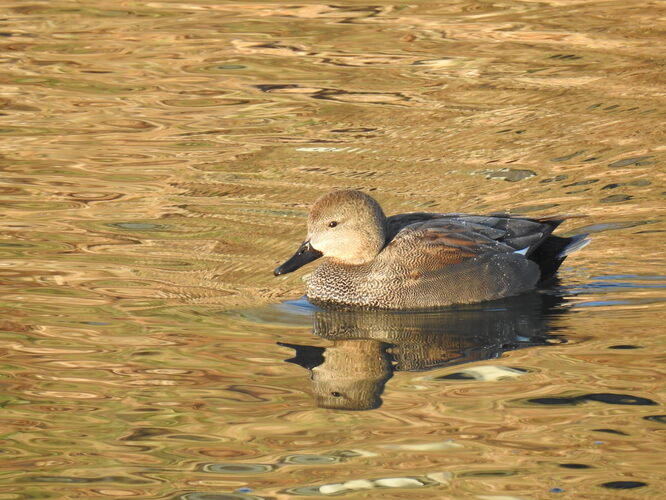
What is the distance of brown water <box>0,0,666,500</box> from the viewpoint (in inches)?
237

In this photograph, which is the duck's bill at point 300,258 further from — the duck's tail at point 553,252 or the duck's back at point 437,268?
the duck's tail at point 553,252

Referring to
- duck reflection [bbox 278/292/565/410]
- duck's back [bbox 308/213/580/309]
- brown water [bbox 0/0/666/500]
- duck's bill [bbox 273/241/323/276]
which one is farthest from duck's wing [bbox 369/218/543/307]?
duck's bill [bbox 273/241/323/276]

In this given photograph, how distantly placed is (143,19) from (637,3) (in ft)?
21.1

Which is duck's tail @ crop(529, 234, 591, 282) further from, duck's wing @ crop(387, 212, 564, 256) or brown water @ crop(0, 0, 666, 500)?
brown water @ crop(0, 0, 666, 500)

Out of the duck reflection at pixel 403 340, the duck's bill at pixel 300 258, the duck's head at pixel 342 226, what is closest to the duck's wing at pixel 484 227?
the duck's head at pixel 342 226

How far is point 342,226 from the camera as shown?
8945 mm

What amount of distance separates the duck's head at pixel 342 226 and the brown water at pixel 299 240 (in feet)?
1.60

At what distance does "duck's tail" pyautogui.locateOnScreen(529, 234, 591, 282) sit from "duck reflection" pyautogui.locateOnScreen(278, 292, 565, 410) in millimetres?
335

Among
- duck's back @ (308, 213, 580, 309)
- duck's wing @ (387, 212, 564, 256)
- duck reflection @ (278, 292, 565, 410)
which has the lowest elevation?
duck reflection @ (278, 292, 565, 410)

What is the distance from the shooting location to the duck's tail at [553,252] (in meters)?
9.40

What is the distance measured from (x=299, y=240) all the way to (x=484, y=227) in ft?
5.21

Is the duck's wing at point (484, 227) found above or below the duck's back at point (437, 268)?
above

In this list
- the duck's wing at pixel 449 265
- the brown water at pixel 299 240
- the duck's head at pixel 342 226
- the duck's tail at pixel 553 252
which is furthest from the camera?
the duck's tail at pixel 553 252

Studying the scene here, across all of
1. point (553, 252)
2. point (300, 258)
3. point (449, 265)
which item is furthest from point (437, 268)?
point (553, 252)
